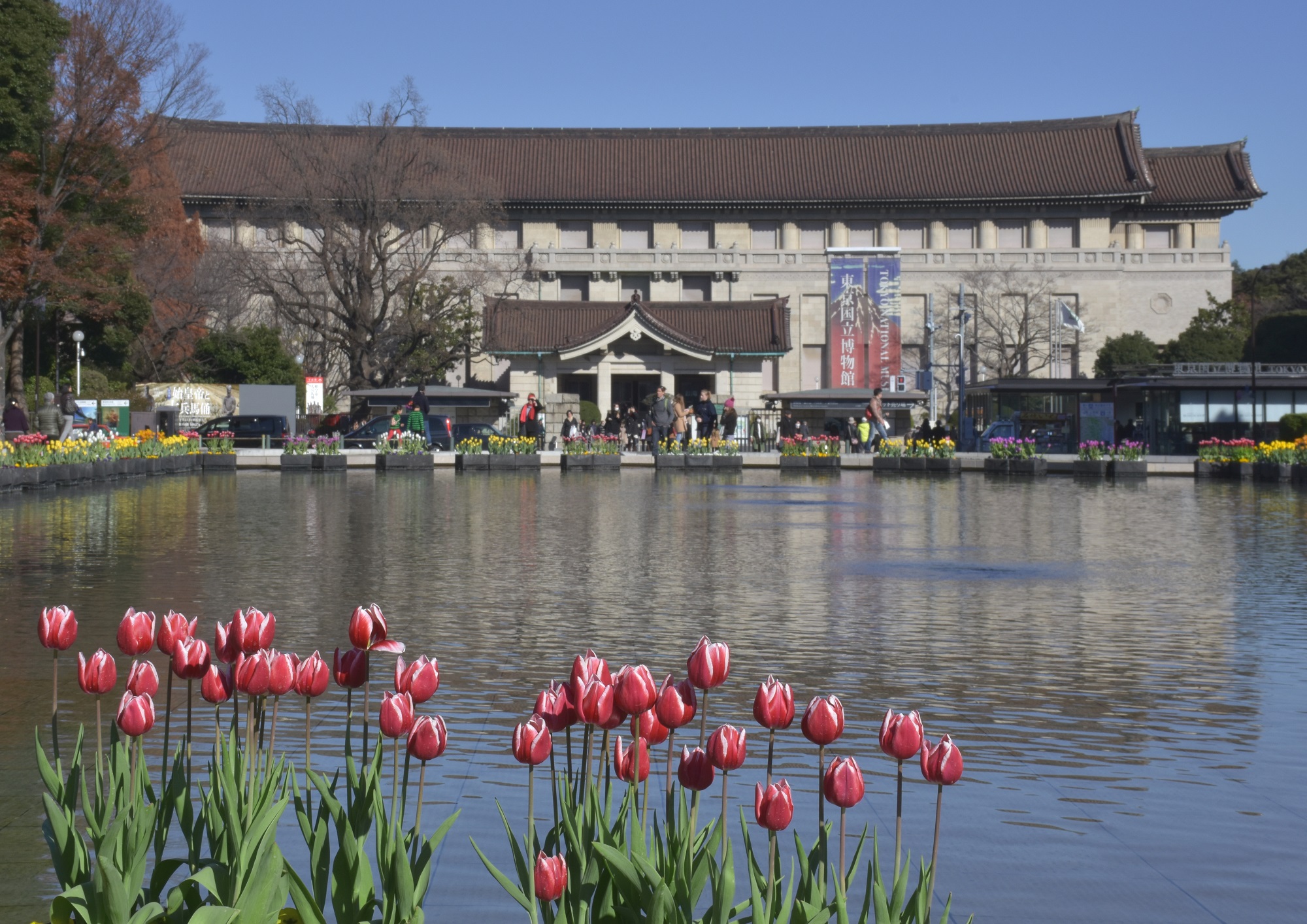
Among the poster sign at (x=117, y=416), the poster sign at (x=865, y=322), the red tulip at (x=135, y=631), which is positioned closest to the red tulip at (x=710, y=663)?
the red tulip at (x=135, y=631)

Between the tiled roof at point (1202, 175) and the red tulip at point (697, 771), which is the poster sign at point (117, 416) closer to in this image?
the red tulip at point (697, 771)

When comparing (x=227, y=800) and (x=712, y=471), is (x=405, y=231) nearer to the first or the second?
(x=712, y=471)

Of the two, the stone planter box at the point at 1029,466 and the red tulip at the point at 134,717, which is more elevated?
the red tulip at the point at 134,717

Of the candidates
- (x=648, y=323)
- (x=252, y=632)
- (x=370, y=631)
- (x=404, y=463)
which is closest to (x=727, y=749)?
(x=370, y=631)

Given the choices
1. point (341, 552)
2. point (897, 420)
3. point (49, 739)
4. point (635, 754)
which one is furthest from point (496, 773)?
point (897, 420)

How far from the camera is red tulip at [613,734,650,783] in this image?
3385 mm

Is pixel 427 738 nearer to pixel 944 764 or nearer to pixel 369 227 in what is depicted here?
pixel 944 764

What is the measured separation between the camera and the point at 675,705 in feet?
11.0

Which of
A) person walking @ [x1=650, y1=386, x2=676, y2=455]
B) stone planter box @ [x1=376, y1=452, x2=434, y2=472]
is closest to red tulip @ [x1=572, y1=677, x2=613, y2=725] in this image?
stone planter box @ [x1=376, y1=452, x2=434, y2=472]

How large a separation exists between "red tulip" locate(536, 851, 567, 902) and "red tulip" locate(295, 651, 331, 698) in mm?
1022

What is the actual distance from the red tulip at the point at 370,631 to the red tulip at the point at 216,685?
0.37m

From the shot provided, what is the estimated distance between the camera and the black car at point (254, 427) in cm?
4309

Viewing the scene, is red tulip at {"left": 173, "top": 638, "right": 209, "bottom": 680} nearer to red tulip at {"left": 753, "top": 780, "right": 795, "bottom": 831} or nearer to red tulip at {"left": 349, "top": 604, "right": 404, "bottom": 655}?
red tulip at {"left": 349, "top": 604, "right": 404, "bottom": 655}

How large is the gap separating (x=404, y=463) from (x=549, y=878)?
34.1m
